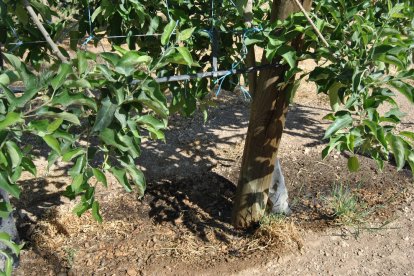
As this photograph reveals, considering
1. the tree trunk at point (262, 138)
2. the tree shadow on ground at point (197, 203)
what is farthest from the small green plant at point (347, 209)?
the tree shadow on ground at point (197, 203)

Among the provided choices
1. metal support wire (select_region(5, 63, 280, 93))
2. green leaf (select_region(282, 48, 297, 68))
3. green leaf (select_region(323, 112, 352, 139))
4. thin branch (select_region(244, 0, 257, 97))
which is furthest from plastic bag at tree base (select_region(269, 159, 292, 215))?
green leaf (select_region(323, 112, 352, 139))

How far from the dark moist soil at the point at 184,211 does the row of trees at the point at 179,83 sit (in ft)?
1.25

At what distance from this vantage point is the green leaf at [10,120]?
1.16 meters

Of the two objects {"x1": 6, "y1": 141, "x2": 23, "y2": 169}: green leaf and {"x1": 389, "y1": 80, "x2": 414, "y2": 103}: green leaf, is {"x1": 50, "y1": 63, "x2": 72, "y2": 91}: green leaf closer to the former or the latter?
{"x1": 6, "y1": 141, "x2": 23, "y2": 169}: green leaf

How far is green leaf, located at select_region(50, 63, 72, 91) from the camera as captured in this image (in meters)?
1.30

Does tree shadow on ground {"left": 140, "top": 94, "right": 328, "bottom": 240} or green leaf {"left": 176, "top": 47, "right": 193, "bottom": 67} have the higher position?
green leaf {"left": 176, "top": 47, "right": 193, "bottom": 67}

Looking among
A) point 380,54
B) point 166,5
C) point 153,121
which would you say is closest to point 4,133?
point 153,121

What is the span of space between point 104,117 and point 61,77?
163mm

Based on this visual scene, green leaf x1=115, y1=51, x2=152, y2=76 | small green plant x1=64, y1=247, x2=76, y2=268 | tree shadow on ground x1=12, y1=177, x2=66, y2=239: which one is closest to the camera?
green leaf x1=115, y1=51, x2=152, y2=76

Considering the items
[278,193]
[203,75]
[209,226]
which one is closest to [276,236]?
[278,193]

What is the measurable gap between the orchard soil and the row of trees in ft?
1.19

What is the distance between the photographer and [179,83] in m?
2.15

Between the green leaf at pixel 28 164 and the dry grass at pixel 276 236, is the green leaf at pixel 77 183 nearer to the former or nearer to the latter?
the green leaf at pixel 28 164

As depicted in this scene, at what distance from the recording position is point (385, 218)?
9.21 feet
